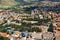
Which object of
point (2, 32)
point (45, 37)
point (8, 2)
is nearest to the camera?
point (45, 37)

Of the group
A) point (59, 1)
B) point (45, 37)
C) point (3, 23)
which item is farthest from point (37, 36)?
point (59, 1)

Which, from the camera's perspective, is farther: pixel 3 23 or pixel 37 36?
pixel 3 23

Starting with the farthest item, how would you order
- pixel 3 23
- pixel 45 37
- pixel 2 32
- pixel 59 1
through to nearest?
pixel 59 1 → pixel 3 23 → pixel 2 32 → pixel 45 37

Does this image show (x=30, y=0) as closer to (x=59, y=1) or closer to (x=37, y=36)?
(x=59, y=1)

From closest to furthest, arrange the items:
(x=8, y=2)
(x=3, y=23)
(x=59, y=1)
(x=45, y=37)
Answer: (x=45, y=37) < (x=3, y=23) < (x=8, y=2) < (x=59, y=1)

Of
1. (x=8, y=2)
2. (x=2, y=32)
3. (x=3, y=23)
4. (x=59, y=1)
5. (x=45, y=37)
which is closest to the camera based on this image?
(x=45, y=37)

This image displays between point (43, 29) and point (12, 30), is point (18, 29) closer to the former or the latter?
point (12, 30)

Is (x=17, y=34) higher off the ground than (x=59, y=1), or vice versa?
(x=17, y=34)

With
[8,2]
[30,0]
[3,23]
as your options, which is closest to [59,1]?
[30,0]

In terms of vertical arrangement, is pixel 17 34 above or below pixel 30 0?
above
